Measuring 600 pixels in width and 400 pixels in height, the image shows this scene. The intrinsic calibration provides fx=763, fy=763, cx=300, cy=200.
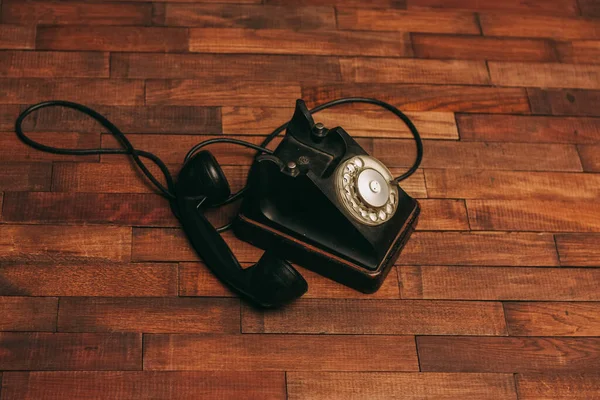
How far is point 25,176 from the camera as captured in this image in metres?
1.56

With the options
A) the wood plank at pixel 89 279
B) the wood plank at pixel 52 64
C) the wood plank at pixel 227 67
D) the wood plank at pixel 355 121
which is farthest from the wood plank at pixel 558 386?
the wood plank at pixel 52 64

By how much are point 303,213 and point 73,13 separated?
0.82 metres

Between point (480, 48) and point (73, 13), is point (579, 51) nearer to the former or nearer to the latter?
point (480, 48)

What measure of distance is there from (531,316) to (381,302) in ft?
1.01

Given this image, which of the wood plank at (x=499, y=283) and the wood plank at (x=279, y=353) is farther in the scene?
the wood plank at (x=499, y=283)

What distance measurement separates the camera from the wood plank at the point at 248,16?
6.02 feet

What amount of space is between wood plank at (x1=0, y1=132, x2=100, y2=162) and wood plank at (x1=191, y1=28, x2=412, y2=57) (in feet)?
1.13

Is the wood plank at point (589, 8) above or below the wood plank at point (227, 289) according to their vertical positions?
above

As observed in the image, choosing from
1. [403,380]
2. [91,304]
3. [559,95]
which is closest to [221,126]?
[91,304]

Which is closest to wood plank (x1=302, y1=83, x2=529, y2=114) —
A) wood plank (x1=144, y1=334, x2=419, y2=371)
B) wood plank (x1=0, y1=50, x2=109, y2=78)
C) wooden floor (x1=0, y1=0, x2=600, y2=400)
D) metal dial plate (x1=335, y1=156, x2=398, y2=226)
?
wooden floor (x1=0, y1=0, x2=600, y2=400)

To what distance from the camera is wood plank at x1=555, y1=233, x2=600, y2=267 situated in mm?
1606

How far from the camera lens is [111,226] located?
1.53 m

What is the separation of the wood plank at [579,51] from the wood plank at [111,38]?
0.94 meters

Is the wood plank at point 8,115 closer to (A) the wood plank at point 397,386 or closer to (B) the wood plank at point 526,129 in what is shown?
(A) the wood plank at point 397,386
